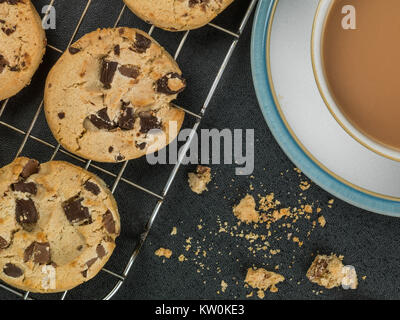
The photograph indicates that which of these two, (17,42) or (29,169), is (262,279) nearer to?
(29,169)

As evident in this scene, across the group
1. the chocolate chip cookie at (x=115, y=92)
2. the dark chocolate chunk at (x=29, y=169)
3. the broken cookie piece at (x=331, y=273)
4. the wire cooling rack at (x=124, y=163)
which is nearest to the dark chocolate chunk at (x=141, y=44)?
the chocolate chip cookie at (x=115, y=92)

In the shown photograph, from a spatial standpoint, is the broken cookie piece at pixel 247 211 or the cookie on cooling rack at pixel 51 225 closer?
the cookie on cooling rack at pixel 51 225

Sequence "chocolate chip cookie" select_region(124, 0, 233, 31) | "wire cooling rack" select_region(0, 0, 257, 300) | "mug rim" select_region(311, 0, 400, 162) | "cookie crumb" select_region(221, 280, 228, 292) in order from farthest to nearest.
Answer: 1. "cookie crumb" select_region(221, 280, 228, 292)
2. "wire cooling rack" select_region(0, 0, 257, 300)
3. "chocolate chip cookie" select_region(124, 0, 233, 31)
4. "mug rim" select_region(311, 0, 400, 162)

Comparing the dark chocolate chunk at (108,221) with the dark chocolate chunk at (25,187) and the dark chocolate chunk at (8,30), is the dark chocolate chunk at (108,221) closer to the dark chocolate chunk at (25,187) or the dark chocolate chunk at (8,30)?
the dark chocolate chunk at (25,187)

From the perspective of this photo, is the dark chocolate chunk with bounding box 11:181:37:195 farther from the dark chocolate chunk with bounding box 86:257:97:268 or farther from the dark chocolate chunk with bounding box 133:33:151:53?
the dark chocolate chunk with bounding box 133:33:151:53

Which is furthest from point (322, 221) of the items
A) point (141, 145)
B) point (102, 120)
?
point (102, 120)

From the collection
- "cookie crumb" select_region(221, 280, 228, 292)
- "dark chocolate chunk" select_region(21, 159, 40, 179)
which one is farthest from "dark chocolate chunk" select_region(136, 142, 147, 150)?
"cookie crumb" select_region(221, 280, 228, 292)
